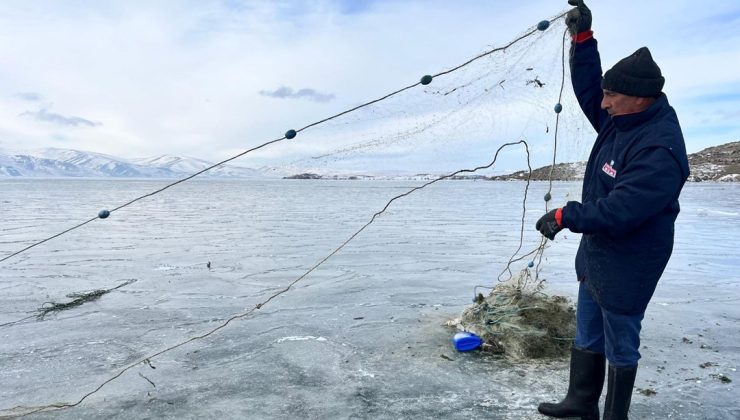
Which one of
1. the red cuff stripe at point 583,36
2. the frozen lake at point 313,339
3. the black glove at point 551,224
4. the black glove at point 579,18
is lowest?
the frozen lake at point 313,339

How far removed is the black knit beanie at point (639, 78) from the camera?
2.76 meters

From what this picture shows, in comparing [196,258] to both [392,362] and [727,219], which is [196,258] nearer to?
[392,362]

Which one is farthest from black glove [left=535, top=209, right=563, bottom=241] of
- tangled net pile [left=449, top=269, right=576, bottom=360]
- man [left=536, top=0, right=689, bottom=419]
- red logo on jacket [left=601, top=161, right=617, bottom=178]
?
tangled net pile [left=449, top=269, right=576, bottom=360]

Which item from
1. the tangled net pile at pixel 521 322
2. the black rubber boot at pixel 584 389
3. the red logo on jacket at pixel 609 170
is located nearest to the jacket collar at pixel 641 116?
the red logo on jacket at pixel 609 170

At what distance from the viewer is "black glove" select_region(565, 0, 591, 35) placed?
349cm

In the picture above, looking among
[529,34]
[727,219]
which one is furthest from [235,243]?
[727,219]

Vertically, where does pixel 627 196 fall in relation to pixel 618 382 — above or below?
above

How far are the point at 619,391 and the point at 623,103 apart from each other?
1.68 meters

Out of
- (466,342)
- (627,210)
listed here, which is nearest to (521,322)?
(466,342)

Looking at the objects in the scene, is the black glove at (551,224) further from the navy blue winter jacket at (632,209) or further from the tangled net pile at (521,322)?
the tangled net pile at (521,322)

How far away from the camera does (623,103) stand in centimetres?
286

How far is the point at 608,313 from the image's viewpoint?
2943 millimetres

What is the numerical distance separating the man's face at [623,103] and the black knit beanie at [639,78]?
4 centimetres

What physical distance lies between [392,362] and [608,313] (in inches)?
81.8
